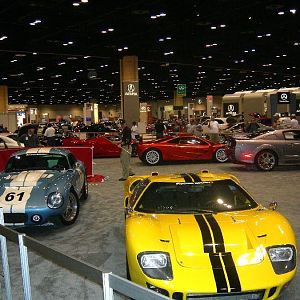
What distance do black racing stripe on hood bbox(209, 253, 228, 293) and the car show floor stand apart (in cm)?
97

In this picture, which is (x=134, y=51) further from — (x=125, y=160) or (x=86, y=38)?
(x=125, y=160)

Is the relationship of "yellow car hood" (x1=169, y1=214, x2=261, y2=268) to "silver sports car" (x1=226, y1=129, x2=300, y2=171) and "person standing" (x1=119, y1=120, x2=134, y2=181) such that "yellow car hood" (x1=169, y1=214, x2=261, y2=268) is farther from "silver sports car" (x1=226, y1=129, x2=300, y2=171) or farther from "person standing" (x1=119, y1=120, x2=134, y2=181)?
"silver sports car" (x1=226, y1=129, x2=300, y2=171)

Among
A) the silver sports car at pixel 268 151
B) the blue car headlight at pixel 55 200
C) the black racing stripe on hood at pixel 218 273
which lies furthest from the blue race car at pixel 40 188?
A: the silver sports car at pixel 268 151

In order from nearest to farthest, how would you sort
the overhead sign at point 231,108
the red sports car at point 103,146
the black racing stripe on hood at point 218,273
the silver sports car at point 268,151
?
the black racing stripe on hood at point 218,273 → the silver sports car at point 268,151 → the red sports car at point 103,146 → the overhead sign at point 231,108

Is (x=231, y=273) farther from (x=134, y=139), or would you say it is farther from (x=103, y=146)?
(x=134, y=139)

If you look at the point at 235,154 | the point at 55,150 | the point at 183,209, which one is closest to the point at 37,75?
the point at 235,154

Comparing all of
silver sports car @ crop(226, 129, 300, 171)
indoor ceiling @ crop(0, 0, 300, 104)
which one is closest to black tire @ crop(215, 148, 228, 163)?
silver sports car @ crop(226, 129, 300, 171)

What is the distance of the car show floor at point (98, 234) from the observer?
4.81 m

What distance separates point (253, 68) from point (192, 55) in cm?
1210

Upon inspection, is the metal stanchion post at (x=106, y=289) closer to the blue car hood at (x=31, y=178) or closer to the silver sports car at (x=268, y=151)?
the blue car hood at (x=31, y=178)

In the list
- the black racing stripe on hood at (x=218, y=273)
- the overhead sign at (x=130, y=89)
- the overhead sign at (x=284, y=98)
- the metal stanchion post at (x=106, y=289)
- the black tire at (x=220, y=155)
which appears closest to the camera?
the metal stanchion post at (x=106, y=289)

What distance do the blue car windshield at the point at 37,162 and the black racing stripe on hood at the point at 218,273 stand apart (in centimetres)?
513

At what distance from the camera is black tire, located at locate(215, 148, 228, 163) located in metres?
17.3

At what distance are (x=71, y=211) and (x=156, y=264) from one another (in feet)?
13.4
